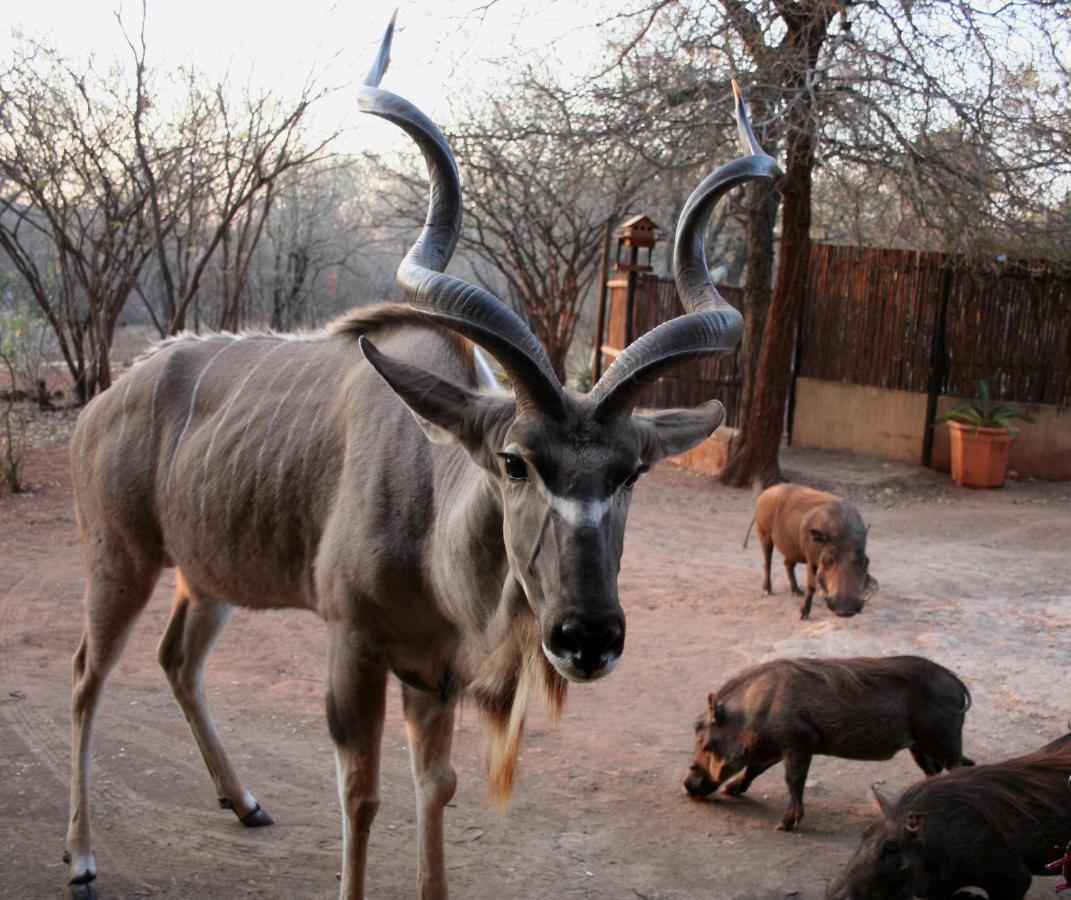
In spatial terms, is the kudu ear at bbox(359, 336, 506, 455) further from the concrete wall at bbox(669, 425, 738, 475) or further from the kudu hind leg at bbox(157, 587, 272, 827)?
the concrete wall at bbox(669, 425, 738, 475)

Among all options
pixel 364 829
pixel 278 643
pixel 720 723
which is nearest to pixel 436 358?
pixel 364 829

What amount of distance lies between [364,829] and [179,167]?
982 cm

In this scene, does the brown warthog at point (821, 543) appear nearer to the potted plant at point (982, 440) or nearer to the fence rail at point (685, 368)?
the potted plant at point (982, 440)

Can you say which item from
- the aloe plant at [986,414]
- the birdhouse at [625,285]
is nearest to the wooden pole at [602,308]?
the birdhouse at [625,285]

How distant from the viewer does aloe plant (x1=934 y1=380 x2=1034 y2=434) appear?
38.7 ft

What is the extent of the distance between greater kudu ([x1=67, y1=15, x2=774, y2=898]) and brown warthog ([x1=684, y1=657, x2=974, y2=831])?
1166 millimetres

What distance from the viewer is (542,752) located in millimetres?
4688

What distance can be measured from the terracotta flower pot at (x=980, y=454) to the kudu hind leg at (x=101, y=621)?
971 centimetres

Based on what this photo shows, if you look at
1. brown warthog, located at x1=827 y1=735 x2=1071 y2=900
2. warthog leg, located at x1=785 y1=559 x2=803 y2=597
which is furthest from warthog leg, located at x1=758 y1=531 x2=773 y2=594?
brown warthog, located at x1=827 y1=735 x2=1071 y2=900

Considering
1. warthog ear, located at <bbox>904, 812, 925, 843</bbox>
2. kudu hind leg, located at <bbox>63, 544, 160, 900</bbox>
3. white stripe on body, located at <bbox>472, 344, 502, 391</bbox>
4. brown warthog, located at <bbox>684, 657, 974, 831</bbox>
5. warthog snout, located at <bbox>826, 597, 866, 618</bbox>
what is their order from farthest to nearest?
warthog snout, located at <bbox>826, 597, 866, 618</bbox>, brown warthog, located at <bbox>684, 657, 974, 831</bbox>, kudu hind leg, located at <bbox>63, 544, 160, 900</bbox>, white stripe on body, located at <bbox>472, 344, 502, 391</bbox>, warthog ear, located at <bbox>904, 812, 925, 843</bbox>

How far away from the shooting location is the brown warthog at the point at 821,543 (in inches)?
256

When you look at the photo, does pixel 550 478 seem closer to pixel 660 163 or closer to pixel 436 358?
pixel 436 358

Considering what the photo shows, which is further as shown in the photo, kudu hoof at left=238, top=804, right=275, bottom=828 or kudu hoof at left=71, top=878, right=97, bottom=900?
kudu hoof at left=238, top=804, right=275, bottom=828

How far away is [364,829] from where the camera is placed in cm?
334
